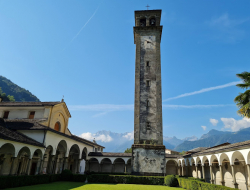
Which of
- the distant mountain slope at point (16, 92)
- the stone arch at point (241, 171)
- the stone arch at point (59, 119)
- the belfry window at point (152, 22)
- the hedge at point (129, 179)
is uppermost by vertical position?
the distant mountain slope at point (16, 92)

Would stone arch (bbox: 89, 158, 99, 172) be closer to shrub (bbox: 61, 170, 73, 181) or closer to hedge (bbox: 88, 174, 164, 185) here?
shrub (bbox: 61, 170, 73, 181)

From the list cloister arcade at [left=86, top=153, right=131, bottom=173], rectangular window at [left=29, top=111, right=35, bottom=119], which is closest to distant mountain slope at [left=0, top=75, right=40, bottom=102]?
cloister arcade at [left=86, top=153, right=131, bottom=173]

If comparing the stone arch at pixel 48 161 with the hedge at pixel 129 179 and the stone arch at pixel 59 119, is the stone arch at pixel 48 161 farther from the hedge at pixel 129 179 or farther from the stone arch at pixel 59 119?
the hedge at pixel 129 179

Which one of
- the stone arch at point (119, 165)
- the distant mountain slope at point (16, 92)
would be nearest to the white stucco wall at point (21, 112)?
the stone arch at point (119, 165)

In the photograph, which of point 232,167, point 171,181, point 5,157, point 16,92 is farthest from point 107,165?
point 16,92

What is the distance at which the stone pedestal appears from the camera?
905 inches

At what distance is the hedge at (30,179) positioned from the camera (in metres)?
14.4

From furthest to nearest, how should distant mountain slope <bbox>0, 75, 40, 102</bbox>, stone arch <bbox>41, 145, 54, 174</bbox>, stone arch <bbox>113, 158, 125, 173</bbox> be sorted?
distant mountain slope <bbox>0, 75, 40, 102</bbox>, stone arch <bbox>113, 158, 125, 173</bbox>, stone arch <bbox>41, 145, 54, 174</bbox>

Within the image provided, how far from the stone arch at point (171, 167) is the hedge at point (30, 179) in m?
22.5

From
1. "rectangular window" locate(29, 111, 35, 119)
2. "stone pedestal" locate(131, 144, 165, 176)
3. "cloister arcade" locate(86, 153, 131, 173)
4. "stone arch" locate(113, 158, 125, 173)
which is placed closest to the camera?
"stone pedestal" locate(131, 144, 165, 176)

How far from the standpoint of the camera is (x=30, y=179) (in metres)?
17.2

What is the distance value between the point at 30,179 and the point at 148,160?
1368cm

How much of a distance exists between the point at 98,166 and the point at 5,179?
85.6 feet

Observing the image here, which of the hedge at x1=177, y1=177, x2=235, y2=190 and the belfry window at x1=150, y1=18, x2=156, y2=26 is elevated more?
the belfry window at x1=150, y1=18, x2=156, y2=26
